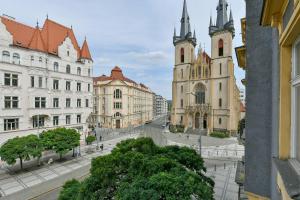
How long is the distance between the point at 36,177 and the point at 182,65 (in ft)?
121

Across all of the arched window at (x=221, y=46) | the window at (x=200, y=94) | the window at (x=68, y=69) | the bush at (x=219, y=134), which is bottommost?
the bush at (x=219, y=134)

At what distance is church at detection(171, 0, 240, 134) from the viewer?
38.3m

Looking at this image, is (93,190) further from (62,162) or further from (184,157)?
(62,162)

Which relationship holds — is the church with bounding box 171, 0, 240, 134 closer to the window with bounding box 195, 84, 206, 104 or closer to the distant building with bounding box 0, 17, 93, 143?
the window with bounding box 195, 84, 206, 104

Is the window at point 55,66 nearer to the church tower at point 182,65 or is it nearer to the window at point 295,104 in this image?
the church tower at point 182,65

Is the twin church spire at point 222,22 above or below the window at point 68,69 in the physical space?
above

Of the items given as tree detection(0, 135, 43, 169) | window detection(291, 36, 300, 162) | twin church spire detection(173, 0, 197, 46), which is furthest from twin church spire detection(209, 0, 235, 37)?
window detection(291, 36, 300, 162)

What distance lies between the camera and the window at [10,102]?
21.9m

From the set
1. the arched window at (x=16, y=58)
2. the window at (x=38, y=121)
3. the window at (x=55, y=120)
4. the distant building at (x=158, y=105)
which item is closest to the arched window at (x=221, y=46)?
the window at (x=55, y=120)

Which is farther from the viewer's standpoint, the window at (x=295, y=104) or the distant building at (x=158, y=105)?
the distant building at (x=158, y=105)

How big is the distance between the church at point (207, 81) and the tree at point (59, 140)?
22.6 m

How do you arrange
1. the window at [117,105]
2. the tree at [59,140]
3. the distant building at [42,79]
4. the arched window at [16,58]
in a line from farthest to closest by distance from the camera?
the window at [117,105] < the arched window at [16,58] < the distant building at [42,79] < the tree at [59,140]

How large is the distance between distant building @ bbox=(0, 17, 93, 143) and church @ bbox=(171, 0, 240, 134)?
20.4 metres

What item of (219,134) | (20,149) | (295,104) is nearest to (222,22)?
(219,134)
